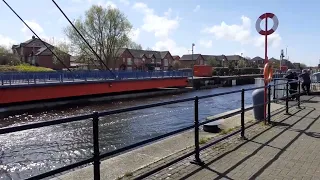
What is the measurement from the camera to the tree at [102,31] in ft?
192

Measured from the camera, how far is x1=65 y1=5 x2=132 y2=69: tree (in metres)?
58.6

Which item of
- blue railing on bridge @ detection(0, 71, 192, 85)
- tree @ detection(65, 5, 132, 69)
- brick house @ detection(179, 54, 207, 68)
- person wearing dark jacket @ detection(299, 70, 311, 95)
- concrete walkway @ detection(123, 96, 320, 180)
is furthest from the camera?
brick house @ detection(179, 54, 207, 68)

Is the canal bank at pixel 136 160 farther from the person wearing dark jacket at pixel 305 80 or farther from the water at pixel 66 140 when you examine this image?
the person wearing dark jacket at pixel 305 80

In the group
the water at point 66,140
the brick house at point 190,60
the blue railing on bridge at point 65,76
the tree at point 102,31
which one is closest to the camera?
the water at point 66,140

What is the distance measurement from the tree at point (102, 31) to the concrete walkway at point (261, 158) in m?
54.0

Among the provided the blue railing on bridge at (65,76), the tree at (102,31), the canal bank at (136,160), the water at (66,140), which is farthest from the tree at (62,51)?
the canal bank at (136,160)

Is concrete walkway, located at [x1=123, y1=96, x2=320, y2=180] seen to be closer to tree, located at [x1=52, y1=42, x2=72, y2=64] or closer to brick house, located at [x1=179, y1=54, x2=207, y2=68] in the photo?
tree, located at [x1=52, y1=42, x2=72, y2=64]

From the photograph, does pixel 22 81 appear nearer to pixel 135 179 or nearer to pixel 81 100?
pixel 81 100

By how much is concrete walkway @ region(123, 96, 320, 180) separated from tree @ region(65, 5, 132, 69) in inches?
2125

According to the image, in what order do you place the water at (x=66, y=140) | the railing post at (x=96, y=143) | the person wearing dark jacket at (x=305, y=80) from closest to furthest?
1. the railing post at (x=96, y=143)
2. the water at (x=66, y=140)
3. the person wearing dark jacket at (x=305, y=80)

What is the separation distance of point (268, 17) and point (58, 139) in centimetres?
966

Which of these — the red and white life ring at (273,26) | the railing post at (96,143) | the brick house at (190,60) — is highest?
the brick house at (190,60)

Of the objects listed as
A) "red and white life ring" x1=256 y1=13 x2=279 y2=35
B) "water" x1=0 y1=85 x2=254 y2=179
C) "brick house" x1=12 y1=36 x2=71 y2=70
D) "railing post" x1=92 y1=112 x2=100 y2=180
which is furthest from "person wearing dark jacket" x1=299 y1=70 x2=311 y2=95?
"brick house" x1=12 y1=36 x2=71 y2=70

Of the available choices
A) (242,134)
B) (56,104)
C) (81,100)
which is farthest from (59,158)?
(81,100)
